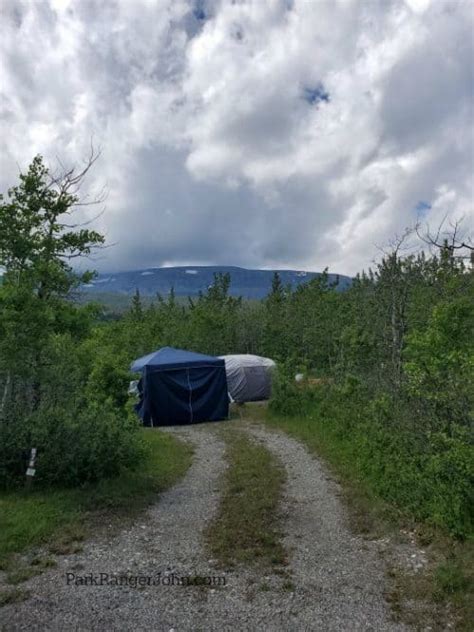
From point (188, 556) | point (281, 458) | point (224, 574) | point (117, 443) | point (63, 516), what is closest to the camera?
point (224, 574)

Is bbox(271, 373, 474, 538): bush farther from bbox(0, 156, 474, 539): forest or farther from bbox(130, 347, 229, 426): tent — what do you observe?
bbox(130, 347, 229, 426): tent

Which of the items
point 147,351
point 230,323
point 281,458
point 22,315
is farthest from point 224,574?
point 230,323

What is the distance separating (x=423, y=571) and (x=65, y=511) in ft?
17.0

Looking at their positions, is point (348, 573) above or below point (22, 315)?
below

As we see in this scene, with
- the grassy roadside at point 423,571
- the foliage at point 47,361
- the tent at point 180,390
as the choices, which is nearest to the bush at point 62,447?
the foliage at point 47,361

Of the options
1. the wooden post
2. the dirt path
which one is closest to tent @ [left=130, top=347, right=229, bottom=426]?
the wooden post

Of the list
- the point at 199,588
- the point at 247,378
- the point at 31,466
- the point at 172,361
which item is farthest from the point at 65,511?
the point at 247,378

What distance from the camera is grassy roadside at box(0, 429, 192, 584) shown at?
6.41 meters

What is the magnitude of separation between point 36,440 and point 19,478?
0.72 m

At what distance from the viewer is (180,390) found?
754 inches

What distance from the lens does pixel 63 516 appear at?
750 cm

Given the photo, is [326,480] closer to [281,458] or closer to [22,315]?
[281,458]

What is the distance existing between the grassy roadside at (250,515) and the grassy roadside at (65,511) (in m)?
1.39

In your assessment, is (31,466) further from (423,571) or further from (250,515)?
(423,571)
